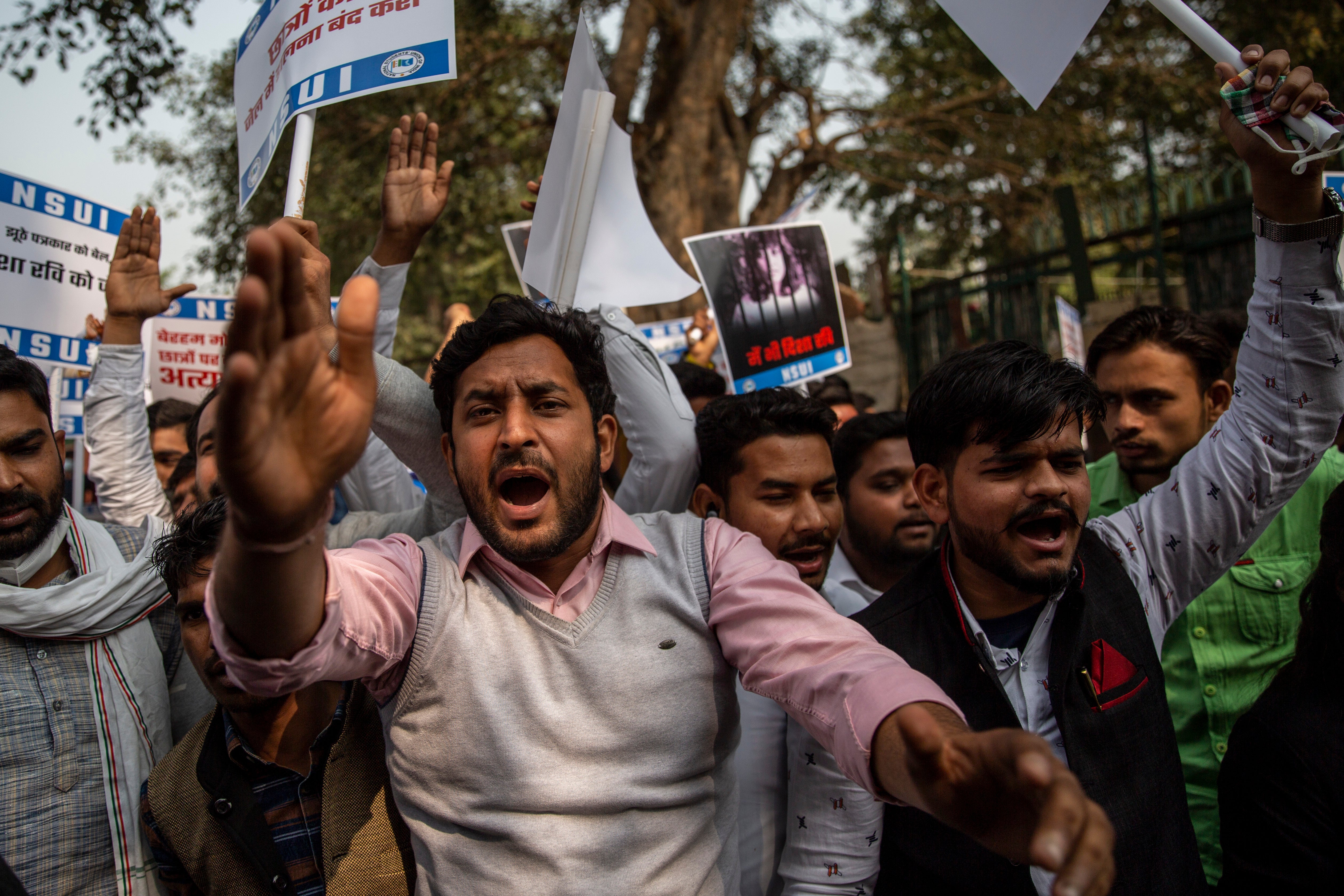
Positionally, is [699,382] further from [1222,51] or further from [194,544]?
[1222,51]

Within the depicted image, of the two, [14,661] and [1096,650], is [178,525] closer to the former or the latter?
[14,661]

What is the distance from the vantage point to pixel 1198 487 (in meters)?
2.11

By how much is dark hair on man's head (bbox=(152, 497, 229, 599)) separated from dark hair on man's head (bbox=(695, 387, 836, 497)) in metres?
1.25

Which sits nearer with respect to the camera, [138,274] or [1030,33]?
[1030,33]

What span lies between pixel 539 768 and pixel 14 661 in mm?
1481

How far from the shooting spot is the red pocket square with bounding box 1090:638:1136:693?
1.93 meters

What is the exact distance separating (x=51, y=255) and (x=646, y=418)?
2.69 meters

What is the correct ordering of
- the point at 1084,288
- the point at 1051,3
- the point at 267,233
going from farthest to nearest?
1. the point at 1084,288
2. the point at 1051,3
3. the point at 267,233

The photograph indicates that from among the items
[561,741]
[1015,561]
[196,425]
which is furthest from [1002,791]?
[196,425]

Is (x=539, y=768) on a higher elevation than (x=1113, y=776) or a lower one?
higher

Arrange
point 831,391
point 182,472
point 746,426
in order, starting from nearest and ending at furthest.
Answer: point 746,426, point 182,472, point 831,391

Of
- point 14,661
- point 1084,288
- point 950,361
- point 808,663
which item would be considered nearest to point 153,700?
point 14,661

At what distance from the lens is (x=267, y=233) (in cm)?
111

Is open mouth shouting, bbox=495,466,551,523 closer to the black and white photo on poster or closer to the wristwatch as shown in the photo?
the wristwatch
